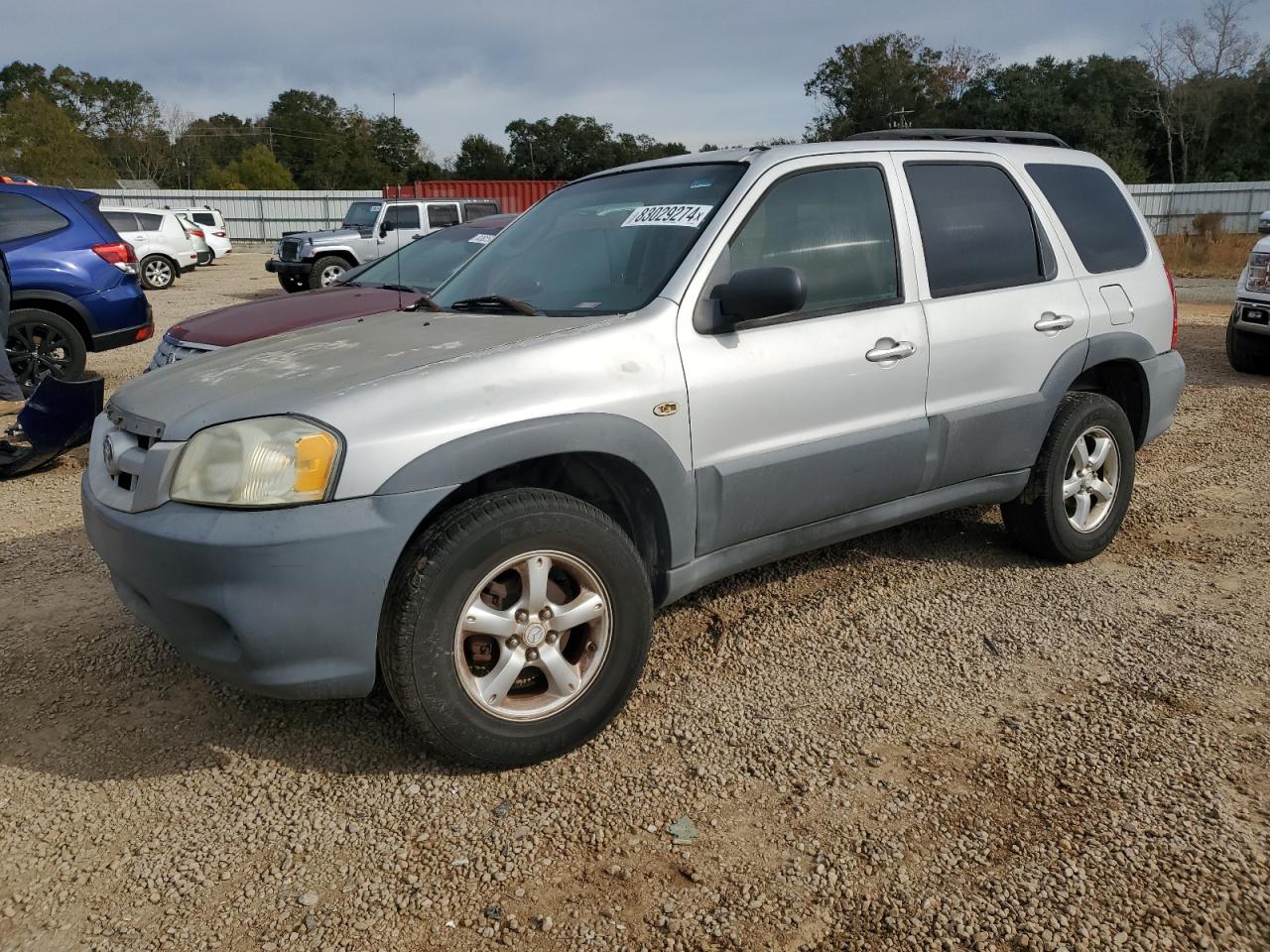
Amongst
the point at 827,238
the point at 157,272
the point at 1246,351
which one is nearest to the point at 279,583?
the point at 827,238

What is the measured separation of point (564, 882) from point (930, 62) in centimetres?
5520

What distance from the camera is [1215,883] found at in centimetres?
227

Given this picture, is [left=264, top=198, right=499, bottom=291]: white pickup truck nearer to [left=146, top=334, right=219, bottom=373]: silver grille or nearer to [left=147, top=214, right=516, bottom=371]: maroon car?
[left=147, top=214, right=516, bottom=371]: maroon car

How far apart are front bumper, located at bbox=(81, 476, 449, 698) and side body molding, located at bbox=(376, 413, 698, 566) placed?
0.06 metres

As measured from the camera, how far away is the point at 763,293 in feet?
9.58

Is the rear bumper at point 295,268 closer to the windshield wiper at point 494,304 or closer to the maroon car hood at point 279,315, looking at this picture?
the maroon car hood at point 279,315

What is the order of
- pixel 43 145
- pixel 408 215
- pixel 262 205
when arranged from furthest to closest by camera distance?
pixel 43 145, pixel 262 205, pixel 408 215

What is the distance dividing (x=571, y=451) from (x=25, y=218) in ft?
24.9

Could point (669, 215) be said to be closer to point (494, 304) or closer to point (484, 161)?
point (494, 304)

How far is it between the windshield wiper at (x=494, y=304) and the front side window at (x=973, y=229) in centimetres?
153

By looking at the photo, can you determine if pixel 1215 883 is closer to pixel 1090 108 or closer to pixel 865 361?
pixel 865 361

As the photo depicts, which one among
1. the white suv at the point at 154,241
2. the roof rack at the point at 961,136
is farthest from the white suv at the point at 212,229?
the roof rack at the point at 961,136

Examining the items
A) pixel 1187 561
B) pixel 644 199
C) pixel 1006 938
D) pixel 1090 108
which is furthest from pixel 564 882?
pixel 1090 108

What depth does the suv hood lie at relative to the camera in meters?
2.62
